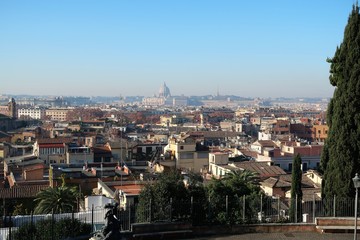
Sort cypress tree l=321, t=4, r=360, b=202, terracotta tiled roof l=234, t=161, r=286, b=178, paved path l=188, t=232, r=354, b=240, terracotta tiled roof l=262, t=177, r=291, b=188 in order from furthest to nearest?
terracotta tiled roof l=234, t=161, r=286, b=178 → terracotta tiled roof l=262, t=177, r=291, b=188 → cypress tree l=321, t=4, r=360, b=202 → paved path l=188, t=232, r=354, b=240

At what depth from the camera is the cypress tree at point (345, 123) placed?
1689cm

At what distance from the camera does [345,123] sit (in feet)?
56.4

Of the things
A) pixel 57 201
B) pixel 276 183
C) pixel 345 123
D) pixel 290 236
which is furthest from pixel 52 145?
pixel 290 236

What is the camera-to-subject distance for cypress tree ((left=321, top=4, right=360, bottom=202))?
16.9 m

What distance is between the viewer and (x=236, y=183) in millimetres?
24969

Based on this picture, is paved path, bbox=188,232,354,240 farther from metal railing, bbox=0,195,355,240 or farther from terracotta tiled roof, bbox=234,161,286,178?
terracotta tiled roof, bbox=234,161,286,178

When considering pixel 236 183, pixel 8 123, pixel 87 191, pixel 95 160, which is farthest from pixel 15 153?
pixel 8 123

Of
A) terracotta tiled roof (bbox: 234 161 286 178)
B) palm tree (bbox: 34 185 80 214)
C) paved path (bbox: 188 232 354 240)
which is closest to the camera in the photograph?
paved path (bbox: 188 232 354 240)

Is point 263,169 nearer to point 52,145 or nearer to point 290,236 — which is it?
point 52,145

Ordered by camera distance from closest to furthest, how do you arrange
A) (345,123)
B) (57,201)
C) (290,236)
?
(290,236), (345,123), (57,201)

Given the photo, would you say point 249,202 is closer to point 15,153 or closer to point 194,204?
point 194,204

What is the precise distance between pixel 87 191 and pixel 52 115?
508ft

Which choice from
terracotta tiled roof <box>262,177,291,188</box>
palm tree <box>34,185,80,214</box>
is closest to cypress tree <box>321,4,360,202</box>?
palm tree <box>34,185,80,214</box>

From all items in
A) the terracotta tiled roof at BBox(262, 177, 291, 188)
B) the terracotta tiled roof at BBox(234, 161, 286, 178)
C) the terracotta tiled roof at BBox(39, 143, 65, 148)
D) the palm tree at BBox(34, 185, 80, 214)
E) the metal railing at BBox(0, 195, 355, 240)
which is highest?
the metal railing at BBox(0, 195, 355, 240)
